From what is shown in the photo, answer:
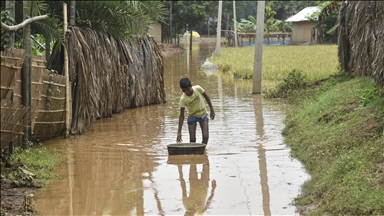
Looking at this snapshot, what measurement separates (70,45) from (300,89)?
7.63m

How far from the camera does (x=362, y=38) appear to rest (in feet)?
46.2

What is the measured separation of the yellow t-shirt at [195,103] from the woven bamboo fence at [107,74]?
2.89 metres

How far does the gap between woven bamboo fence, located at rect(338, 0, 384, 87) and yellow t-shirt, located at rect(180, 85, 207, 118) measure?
281 centimetres

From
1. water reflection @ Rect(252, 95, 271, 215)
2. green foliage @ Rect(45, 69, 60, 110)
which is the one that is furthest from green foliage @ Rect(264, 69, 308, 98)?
green foliage @ Rect(45, 69, 60, 110)

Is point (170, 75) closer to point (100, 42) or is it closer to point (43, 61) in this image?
→ point (100, 42)

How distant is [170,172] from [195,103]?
157 centimetres

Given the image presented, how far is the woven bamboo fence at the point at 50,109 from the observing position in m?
11.4

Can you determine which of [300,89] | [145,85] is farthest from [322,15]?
[145,85]

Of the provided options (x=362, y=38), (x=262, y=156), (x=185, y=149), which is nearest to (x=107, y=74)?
(x=185, y=149)

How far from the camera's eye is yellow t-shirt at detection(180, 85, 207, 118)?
1035 centimetres

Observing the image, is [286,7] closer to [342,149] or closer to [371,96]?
[371,96]

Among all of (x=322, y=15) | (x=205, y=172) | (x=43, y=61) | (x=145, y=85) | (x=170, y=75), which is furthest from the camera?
(x=170, y=75)

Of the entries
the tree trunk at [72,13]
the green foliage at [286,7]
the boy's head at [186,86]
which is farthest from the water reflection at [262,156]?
the green foliage at [286,7]

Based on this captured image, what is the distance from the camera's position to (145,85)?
55.9ft
